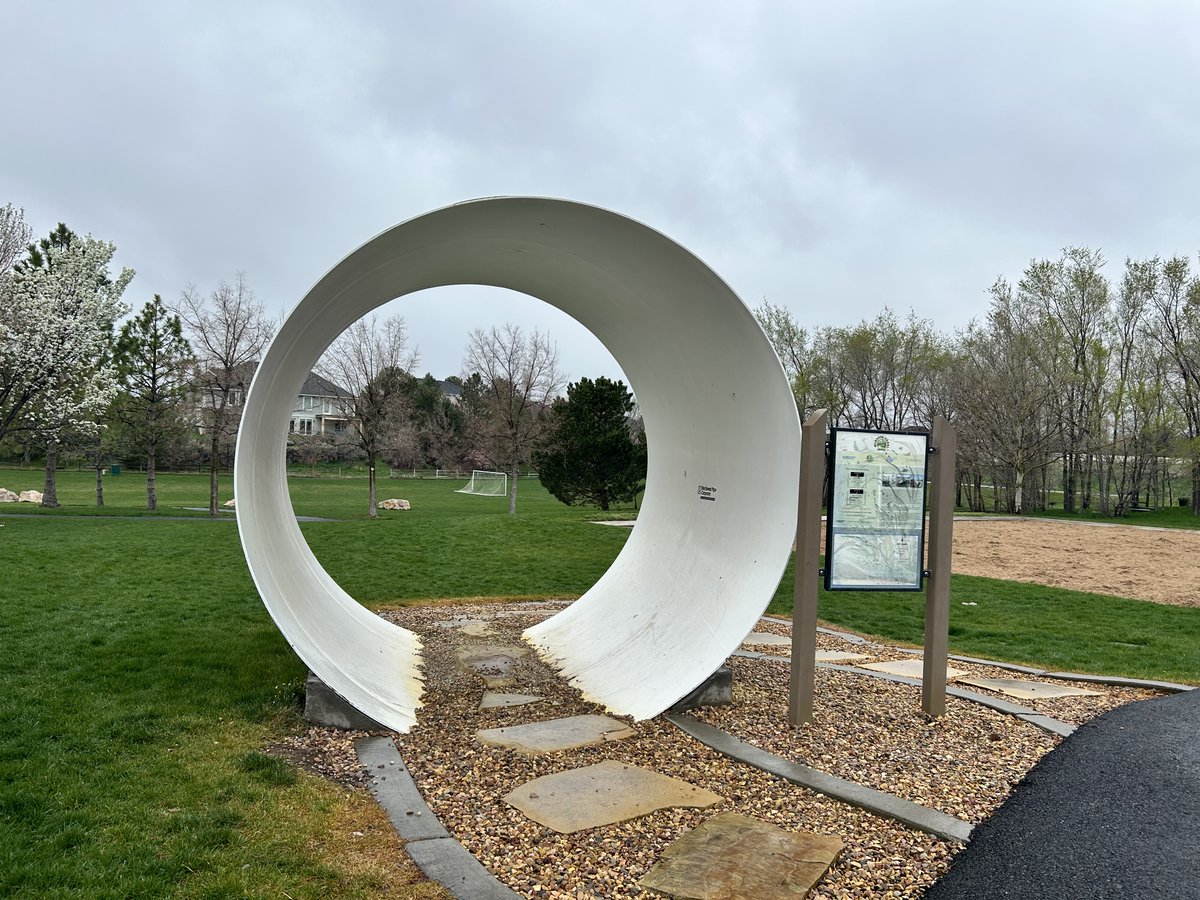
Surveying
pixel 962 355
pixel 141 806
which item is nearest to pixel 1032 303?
pixel 962 355

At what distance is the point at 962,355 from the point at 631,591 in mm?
34944

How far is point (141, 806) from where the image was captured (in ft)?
11.5

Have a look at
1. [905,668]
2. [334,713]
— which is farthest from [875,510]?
[334,713]

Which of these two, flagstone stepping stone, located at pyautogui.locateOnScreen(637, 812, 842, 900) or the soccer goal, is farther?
the soccer goal

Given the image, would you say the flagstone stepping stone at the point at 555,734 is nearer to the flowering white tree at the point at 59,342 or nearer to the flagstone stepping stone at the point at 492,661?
the flagstone stepping stone at the point at 492,661

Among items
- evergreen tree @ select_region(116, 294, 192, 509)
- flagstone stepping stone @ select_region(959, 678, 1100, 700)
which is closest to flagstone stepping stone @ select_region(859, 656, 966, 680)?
flagstone stepping stone @ select_region(959, 678, 1100, 700)

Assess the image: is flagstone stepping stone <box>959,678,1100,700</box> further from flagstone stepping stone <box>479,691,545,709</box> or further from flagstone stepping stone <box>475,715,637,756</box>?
flagstone stepping stone <box>479,691,545,709</box>

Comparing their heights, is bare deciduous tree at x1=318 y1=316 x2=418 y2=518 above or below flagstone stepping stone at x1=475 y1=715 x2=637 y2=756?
above

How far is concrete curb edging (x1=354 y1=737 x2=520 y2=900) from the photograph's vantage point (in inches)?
122

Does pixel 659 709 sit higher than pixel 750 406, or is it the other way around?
pixel 750 406

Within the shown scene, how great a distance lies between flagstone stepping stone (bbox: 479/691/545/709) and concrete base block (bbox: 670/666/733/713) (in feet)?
3.58

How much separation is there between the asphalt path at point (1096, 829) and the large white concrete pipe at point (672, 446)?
1.82m

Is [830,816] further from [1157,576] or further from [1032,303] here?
[1032,303]

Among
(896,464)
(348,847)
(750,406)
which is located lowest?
(348,847)
